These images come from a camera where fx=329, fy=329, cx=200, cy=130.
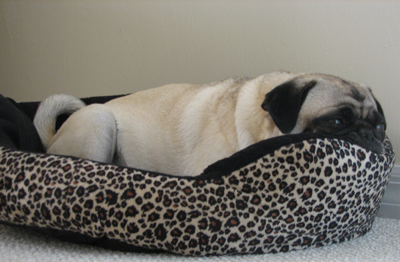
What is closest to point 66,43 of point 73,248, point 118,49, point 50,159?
point 118,49

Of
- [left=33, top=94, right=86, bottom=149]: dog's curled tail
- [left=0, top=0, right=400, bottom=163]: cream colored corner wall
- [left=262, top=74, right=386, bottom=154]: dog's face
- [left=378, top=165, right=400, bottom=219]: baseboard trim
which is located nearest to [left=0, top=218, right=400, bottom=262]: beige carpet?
[left=262, top=74, right=386, bottom=154]: dog's face

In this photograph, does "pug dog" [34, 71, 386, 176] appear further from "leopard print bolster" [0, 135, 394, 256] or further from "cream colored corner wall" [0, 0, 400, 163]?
"cream colored corner wall" [0, 0, 400, 163]

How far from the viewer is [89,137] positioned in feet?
5.48

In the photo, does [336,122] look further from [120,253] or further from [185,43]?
[185,43]

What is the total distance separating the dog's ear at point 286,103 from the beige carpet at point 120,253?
1.56 ft

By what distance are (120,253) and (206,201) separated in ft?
1.19

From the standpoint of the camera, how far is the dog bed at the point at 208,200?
1.09 m

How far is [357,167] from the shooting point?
118 cm

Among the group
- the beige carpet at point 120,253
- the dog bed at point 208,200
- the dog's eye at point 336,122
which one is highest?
the dog's eye at point 336,122

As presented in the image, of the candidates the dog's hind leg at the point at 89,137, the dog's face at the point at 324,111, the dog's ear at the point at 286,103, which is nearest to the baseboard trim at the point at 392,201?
the dog's face at the point at 324,111

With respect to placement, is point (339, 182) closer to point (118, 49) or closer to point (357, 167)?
point (357, 167)

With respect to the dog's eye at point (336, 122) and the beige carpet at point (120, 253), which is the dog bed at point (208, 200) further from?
the dog's eye at point (336, 122)

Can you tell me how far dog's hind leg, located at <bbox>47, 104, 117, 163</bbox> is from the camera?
5.40ft

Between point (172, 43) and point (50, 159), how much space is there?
1.55m
